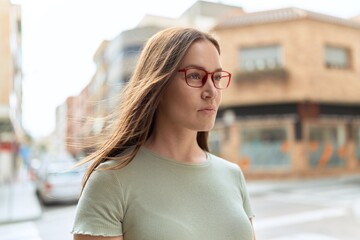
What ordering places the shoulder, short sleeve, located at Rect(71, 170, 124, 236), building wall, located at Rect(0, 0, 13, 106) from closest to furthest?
short sleeve, located at Rect(71, 170, 124, 236)
the shoulder
building wall, located at Rect(0, 0, 13, 106)

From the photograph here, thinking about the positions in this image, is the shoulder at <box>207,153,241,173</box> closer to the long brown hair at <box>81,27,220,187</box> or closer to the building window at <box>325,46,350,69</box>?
the long brown hair at <box>81,27,220,187</box>

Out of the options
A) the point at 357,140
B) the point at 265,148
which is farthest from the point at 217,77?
the point at 357,140

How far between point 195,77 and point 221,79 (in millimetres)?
126

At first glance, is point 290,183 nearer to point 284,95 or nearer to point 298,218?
point 284,95

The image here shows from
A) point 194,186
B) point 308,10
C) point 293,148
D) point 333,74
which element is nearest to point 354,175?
point 293,148

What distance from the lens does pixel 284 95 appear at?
1496cm

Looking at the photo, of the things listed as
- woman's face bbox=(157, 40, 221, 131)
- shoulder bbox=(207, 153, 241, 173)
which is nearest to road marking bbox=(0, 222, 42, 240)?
shoulder bbox=(207, 153, 241, 173)

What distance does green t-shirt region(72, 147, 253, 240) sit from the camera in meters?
1.00

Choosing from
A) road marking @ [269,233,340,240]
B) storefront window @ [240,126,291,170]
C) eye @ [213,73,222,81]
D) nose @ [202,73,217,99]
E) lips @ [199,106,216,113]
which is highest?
eye @ [213,73,222,81]

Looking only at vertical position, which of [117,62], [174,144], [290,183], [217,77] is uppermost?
[217,77]

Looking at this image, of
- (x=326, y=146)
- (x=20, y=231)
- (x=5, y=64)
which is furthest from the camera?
(x=326, y=146)

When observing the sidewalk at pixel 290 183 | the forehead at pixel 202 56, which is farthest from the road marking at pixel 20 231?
the sidewalk at pixel 290 183

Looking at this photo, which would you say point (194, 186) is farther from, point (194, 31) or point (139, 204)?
point (194, 31)

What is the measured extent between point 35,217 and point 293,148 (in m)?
10.6
